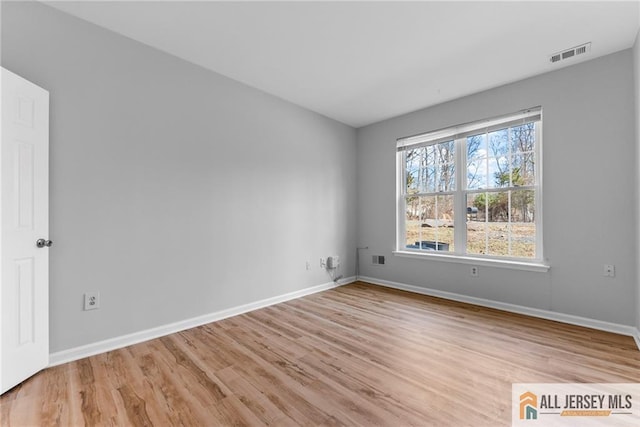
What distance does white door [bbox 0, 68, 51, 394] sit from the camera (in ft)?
5.51

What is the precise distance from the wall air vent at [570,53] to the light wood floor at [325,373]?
2651 millimetres

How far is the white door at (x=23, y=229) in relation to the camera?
168 cm

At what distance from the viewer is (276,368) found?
6.51 feet

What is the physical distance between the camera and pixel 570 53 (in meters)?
2.59

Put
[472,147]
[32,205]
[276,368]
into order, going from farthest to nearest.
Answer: [472,147] → [276,368] → [32,205]

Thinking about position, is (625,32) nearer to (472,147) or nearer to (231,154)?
(472,147)

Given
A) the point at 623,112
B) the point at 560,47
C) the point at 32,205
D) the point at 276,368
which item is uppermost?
the point at 560,47

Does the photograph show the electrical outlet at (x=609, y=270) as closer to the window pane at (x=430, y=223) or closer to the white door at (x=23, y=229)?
the window pane at (x=430, y=223)

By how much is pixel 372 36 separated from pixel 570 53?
194cm

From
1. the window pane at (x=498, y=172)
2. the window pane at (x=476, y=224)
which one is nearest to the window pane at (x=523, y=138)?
the window pane at (x=498, y=172)

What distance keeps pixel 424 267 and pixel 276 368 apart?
270 centimetres

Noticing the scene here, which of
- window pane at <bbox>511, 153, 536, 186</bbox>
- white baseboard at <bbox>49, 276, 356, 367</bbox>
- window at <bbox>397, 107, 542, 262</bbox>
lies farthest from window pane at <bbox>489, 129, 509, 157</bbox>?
white baseboard at <bbox>49, 276, 356, 367</bbox>

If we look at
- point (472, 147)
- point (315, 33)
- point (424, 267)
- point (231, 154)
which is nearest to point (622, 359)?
point (424, 267)

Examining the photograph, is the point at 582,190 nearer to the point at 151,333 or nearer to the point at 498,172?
the point at 498,172
